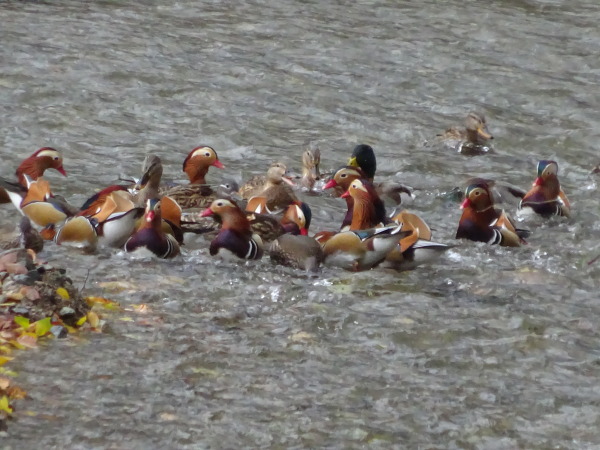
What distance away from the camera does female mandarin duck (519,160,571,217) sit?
397 inches

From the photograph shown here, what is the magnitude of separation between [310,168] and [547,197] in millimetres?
2233

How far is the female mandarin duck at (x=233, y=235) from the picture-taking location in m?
8.50

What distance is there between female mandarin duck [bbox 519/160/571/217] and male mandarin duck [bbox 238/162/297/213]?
202 cm

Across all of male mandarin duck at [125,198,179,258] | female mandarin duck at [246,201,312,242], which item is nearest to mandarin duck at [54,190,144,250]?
male mandarin duck at [125,198,179,258]

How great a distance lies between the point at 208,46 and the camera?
15633mm

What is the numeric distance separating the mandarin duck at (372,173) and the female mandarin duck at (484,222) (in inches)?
41.1

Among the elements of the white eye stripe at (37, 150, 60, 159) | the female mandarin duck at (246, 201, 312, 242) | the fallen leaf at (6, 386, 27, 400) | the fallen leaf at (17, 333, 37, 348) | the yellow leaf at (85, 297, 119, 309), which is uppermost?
the fallen leaf at (6, 386, 27, 400)

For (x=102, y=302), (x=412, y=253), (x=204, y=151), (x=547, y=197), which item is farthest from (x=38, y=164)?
(x=547, y=197)

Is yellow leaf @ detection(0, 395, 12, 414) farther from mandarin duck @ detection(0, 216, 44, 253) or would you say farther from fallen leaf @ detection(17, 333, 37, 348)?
mandarin duck @ detection(0, 216, 44, 253)

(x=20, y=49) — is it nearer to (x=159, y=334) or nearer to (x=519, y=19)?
(x=519, y=19)

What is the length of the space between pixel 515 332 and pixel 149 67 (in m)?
8.25

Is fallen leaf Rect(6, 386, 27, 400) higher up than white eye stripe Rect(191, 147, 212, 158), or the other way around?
fallen leaf Rect(6, 386, 27, 400)

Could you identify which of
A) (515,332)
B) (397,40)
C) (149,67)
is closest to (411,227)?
(515,332)

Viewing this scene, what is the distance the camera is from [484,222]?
30.8 feet
